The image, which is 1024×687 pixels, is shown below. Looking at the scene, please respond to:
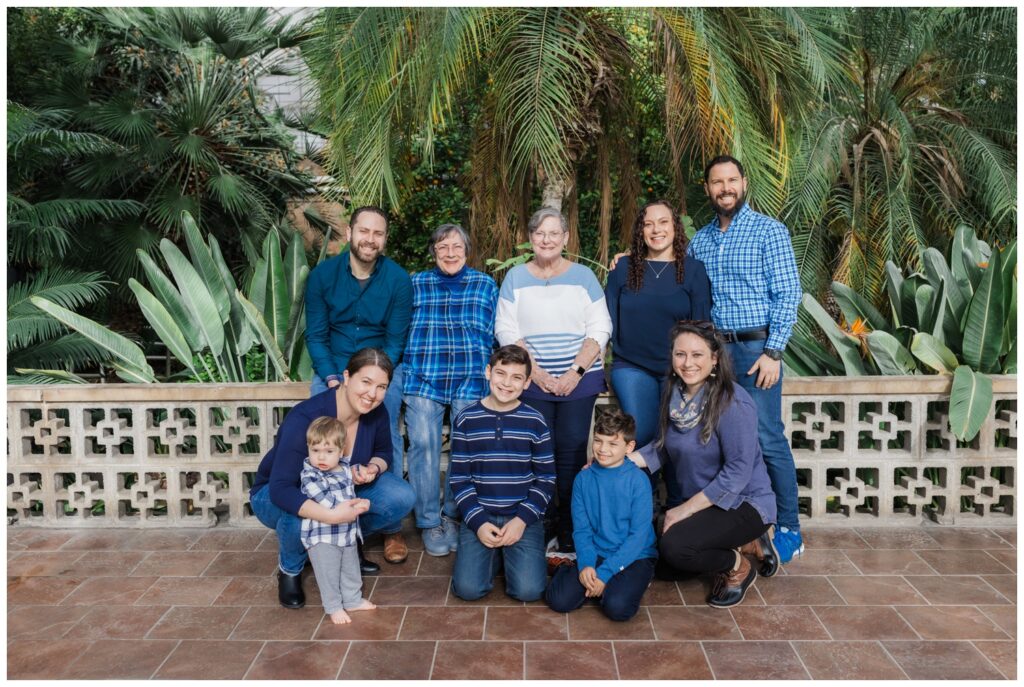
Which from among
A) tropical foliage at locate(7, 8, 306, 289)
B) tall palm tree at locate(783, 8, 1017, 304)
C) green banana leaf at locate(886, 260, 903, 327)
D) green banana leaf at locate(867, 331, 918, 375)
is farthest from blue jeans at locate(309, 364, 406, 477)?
tall palm tree at locate(783, 8, 1017, 304)

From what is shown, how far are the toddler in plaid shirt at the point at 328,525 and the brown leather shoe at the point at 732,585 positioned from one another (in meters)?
1.63

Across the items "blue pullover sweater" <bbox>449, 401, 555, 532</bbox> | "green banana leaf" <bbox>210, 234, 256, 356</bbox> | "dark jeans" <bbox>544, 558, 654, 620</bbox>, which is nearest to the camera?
"dark jeans" <bbox>544, 558, 654, 620</bbox>

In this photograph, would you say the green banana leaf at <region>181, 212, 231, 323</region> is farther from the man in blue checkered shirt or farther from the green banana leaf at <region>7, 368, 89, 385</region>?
the man in blue checkered shirt

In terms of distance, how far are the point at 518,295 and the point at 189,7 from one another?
686 cm

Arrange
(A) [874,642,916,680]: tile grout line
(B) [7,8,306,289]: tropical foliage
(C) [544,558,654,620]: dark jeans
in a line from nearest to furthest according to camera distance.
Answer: (A) [874,642,916,680]: tile grout line < (C) [544,558,654,620]: dark jeans < (B) [7,8,306,289]: tropical foliage

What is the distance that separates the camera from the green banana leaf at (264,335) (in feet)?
16.8

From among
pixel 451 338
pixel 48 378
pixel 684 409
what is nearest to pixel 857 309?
pixel 684 409

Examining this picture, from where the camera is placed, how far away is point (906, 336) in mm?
5324

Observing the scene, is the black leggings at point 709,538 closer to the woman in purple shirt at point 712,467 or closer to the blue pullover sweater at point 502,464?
the woman in purple shirt at point 712,467

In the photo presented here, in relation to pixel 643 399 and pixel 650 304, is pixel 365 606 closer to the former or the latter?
pixel 643 399

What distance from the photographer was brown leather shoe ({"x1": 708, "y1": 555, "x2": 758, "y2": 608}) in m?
3.79

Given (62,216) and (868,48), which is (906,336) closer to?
(868,48)

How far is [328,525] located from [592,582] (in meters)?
1.19

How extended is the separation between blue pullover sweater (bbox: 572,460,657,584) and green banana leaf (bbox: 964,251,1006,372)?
96.6 inches
